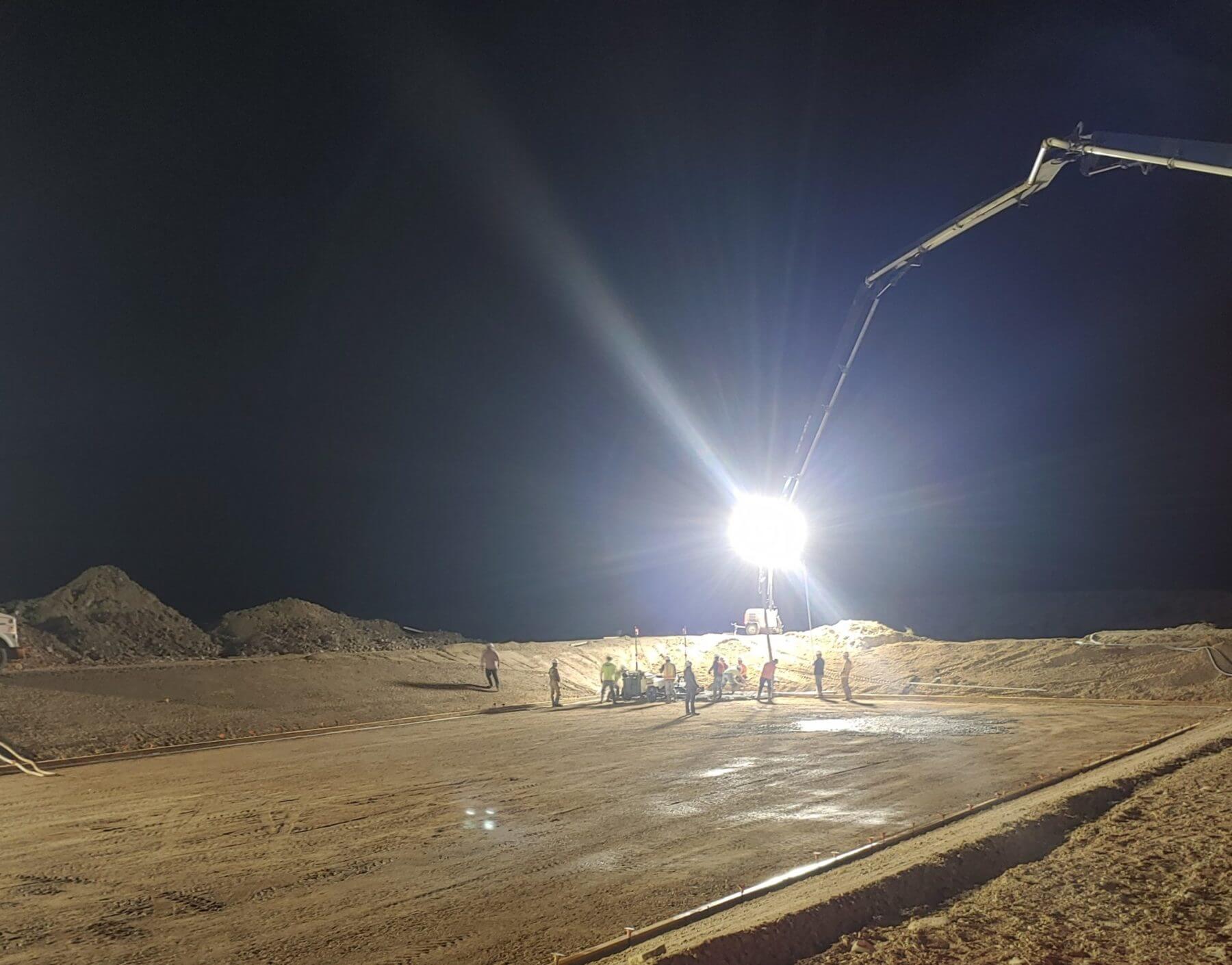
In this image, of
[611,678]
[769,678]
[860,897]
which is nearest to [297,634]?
[611,678]

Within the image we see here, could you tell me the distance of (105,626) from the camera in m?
31.3

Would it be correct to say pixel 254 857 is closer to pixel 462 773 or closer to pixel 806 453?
pixel 462 773

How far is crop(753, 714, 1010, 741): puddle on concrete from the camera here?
16094 millimetres

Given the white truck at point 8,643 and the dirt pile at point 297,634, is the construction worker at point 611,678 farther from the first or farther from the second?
the white truck at point 8,643

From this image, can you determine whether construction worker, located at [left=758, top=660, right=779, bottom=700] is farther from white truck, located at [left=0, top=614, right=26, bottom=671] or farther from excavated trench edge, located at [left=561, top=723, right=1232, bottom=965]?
white truck, located at [left=0, top=614, right=26, bottom=671]

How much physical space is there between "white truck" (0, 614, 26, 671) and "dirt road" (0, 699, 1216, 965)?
12.4 meters

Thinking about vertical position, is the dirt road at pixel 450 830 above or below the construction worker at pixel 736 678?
below

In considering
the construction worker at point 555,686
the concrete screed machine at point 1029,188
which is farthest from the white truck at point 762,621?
the construction worker at point 555,686

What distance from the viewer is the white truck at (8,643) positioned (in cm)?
2423

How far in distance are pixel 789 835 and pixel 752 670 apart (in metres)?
26.0

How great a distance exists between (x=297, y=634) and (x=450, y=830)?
27846 millimetres

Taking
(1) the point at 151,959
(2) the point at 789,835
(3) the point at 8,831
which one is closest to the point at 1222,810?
(2) the point at 789,835

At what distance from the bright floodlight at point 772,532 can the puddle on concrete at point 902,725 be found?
16.0m

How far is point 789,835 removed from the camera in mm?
8328
